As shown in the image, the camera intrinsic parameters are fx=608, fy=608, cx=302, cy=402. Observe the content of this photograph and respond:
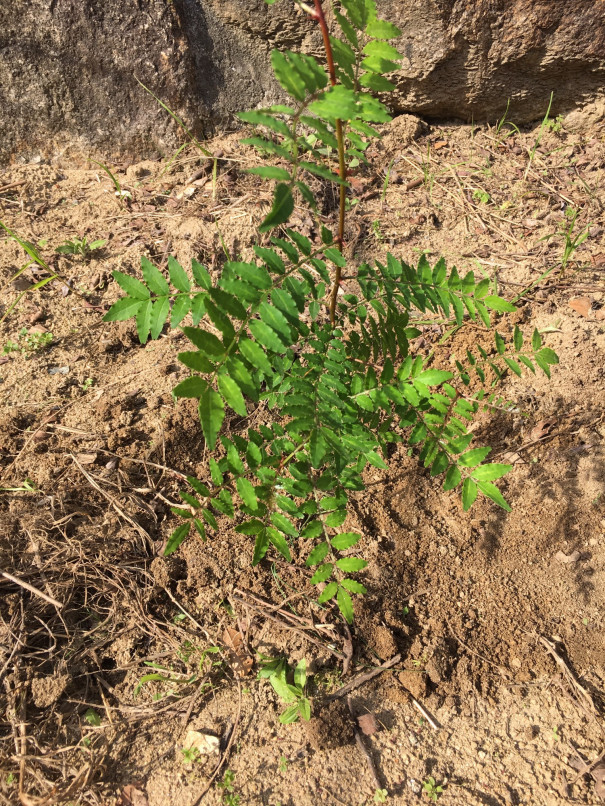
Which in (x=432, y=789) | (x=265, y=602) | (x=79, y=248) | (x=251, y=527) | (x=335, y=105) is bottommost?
(x=432, y=789)

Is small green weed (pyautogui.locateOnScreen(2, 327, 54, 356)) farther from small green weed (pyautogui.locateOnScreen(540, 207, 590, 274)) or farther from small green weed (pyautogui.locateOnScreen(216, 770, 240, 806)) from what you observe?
small green weed (pyautogui.locateOnScreen(540, 207, 590, 274))

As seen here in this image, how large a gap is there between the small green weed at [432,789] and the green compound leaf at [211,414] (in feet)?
4.67

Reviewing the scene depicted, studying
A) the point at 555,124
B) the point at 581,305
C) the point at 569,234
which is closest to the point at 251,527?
the point at 581,305

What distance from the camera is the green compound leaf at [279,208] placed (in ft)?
3.31

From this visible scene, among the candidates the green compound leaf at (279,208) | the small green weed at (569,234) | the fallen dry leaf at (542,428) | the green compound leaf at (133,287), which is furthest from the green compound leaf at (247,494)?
the small green weed at (569,234)

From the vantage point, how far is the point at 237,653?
2.11 meters

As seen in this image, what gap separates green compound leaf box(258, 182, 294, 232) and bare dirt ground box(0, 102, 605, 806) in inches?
60.3

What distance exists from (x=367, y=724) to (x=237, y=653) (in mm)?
490

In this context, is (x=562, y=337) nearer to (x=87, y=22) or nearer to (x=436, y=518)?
(x=436, y=518)

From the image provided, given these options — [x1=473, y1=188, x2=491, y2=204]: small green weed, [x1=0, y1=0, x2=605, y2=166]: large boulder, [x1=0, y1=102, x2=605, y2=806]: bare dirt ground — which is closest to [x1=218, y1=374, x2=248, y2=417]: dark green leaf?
[x1=0, y1=102, x2=605, y2=806]: bare dirt ground

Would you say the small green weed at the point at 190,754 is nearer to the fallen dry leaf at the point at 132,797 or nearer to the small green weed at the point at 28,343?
the fallen dry leaf at the point at 132,797

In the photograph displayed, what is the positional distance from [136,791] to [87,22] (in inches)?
144

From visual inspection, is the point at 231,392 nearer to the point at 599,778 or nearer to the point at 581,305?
the point at 599,778

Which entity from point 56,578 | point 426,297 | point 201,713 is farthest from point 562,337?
point 56,578
